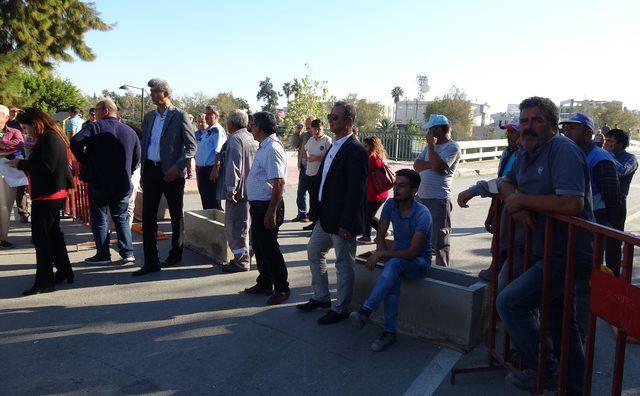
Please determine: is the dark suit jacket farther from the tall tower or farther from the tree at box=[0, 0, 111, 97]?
the tall tower

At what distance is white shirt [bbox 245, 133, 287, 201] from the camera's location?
521cm

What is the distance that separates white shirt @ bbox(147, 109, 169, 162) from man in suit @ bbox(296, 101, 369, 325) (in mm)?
2292

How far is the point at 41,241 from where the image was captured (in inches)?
210

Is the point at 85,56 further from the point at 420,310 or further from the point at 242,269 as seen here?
the point at 420,310

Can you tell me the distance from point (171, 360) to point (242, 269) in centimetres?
238

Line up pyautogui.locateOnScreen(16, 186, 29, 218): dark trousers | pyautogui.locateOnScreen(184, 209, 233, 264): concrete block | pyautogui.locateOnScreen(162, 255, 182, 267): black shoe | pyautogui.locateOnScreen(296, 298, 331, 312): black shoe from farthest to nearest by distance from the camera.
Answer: pyautogui.locateOnScreen(16, 186, 29, 218): dark trousers
pyautogui.locateOnScreen(184, 209, 233, 264): concrete block
pyautogui.locateOnScreen(162, 255, 182, 267): black shoe
pyautogui.locateOnScreen(296, 298, 331, 312): black shoe

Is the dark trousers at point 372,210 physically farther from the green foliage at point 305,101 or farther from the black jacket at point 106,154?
the green foliage at point 305,101

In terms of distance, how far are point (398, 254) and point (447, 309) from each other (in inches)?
22.1

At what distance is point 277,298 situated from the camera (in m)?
5.18

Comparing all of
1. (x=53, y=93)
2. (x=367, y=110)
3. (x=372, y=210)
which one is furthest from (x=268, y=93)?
(x=372, y=210)

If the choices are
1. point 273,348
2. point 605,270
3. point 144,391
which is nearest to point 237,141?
point 273,348

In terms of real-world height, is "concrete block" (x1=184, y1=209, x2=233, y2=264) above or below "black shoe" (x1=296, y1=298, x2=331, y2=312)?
above

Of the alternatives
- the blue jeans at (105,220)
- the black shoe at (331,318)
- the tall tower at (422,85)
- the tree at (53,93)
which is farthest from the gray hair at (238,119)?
the tall tower at (422,85)

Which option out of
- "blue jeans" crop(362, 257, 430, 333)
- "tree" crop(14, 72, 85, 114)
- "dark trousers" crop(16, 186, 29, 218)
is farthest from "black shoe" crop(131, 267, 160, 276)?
"tree" crop(14, 72, 85, 114)
